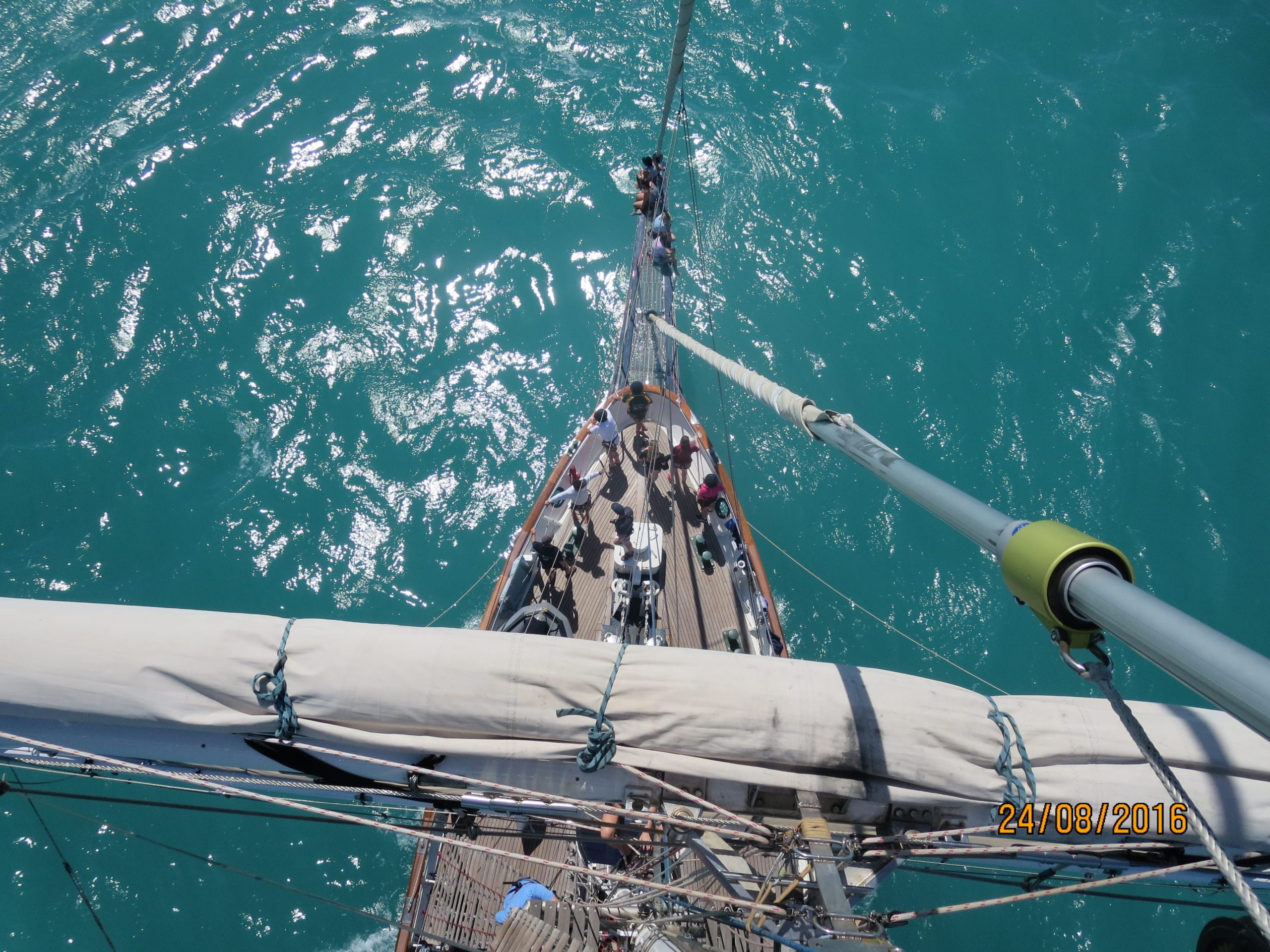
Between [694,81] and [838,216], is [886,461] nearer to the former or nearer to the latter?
[838,216]

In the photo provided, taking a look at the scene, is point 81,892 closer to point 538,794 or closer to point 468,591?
point 468,591

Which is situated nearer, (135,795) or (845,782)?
(845,782)

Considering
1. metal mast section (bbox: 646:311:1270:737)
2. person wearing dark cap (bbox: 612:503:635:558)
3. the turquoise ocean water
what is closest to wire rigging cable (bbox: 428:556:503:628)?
the turquoise ocean water

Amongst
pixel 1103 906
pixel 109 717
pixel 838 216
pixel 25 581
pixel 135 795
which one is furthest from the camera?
pixel 838 216

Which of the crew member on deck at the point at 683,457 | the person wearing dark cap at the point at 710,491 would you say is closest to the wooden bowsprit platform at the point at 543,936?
the person wearing dark cap at the point at 710,491

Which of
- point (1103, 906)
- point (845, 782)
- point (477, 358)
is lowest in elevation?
point (1103, 906)

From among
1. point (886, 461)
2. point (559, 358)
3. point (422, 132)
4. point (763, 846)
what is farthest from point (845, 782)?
point (422, 132)

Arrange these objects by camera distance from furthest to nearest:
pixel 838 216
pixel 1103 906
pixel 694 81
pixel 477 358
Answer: pixel 694 81 < pixel 838 216 < pixel 477 358 < pixel 1103 906

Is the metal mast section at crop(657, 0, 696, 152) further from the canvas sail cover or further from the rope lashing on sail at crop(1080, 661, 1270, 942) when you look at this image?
the rope lashing on sail at crop(1080, 661, 1270, 942)

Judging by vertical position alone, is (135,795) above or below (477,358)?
below
